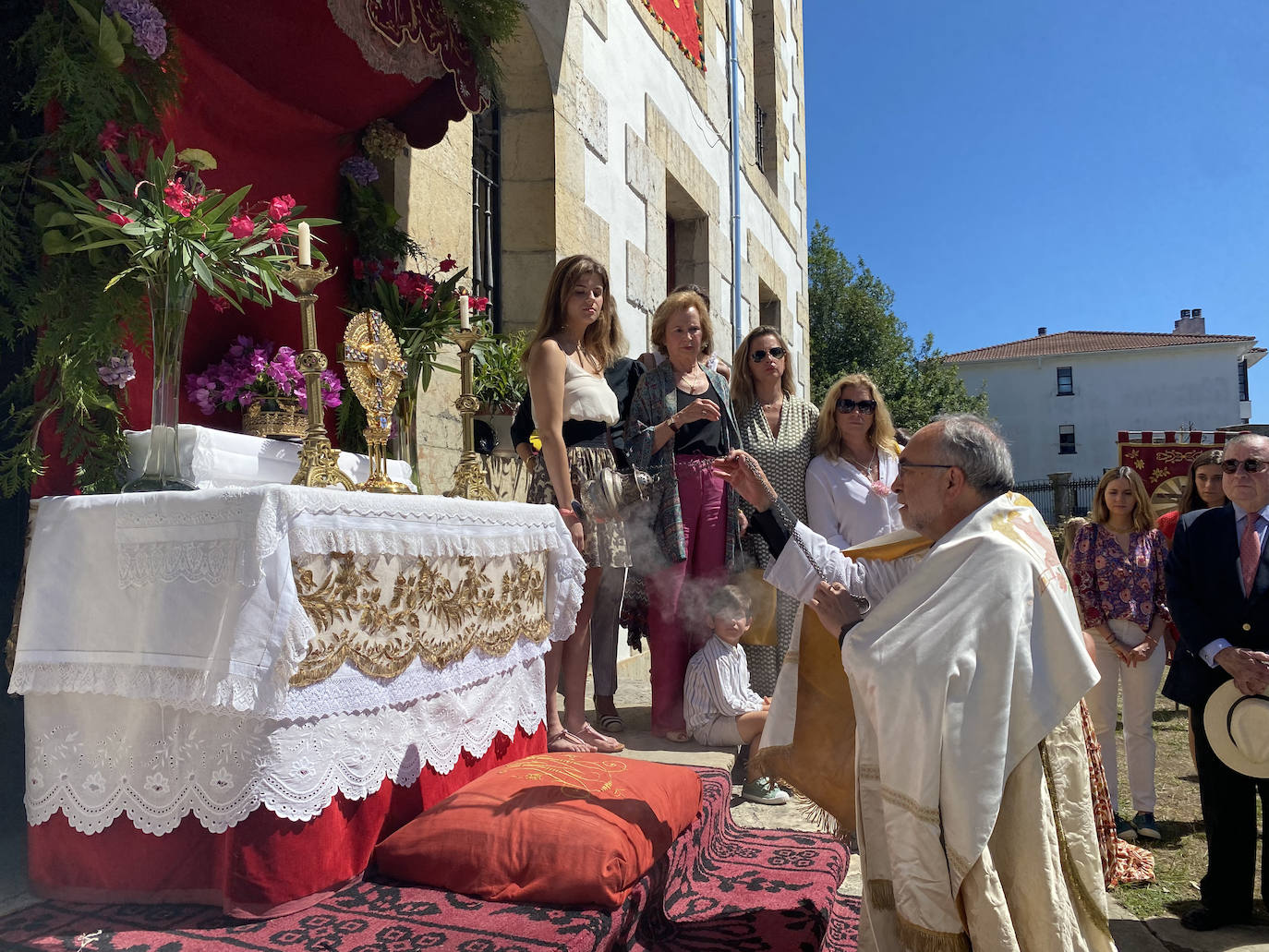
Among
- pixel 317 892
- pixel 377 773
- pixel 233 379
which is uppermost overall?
pixel 233 379

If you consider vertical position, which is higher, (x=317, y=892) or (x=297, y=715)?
(x=297, y=715)

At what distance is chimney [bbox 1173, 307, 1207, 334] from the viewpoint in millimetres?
46719

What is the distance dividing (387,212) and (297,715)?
2.97 m

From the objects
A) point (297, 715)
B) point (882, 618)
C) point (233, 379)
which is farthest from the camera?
point (233, 379)

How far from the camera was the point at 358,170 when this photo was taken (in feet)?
14.9

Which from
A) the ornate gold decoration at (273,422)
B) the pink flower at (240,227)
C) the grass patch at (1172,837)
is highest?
A: the pink flower at (240,227)

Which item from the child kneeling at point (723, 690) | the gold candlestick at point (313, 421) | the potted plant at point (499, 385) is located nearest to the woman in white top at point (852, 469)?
the child kneeling at point (723, 690)

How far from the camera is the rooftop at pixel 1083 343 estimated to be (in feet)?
145

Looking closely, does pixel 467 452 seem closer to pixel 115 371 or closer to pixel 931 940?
pixel 115 371

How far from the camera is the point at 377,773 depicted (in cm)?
257

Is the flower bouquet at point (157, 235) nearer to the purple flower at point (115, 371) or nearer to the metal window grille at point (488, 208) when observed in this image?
the purple flower at point (115, 371)

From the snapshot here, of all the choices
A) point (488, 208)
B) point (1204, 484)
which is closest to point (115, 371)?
point (488, 208)

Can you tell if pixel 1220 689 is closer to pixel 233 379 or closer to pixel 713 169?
pixel 233 379

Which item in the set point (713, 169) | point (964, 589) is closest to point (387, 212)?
point (964, 589)
